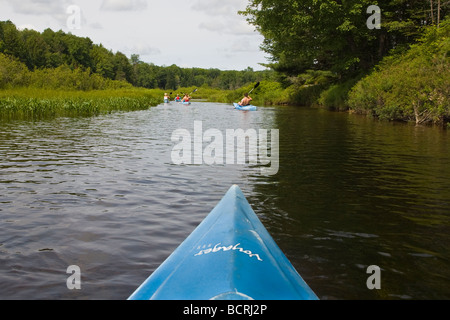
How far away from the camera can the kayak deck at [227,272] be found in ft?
9.44

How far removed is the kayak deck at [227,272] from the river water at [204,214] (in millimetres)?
991

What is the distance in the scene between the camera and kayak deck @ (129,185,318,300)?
9.44 ft

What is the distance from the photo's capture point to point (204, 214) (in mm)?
6758

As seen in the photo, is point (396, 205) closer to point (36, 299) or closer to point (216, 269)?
point (216, 269)

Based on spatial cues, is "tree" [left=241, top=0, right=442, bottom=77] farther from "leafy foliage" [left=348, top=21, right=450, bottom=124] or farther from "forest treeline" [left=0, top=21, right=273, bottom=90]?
"forest treeline" [left=0, top=21, right=273, bottom=90]

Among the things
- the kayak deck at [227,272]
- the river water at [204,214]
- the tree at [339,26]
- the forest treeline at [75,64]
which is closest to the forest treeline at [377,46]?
the tree at [339,26]

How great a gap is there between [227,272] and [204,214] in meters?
3.79

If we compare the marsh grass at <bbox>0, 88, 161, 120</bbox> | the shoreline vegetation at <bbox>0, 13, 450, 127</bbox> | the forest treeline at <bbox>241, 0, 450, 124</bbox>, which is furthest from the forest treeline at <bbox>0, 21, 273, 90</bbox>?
the forest treeline at <bbox>241, 0, 450, 124</bbox>

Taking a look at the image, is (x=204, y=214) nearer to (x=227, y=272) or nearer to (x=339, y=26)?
(x=227, y=272)

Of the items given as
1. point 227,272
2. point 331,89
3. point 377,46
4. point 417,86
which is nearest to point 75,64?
point 331,89

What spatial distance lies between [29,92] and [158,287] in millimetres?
31733

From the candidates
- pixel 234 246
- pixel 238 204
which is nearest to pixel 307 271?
pixel 238 204

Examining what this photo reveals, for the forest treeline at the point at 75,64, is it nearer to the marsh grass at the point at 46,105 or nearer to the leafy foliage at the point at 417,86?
the marsh grass at the point at 46,105

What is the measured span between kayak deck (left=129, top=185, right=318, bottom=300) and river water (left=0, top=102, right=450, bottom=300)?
39.0 inches
